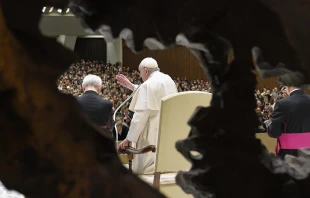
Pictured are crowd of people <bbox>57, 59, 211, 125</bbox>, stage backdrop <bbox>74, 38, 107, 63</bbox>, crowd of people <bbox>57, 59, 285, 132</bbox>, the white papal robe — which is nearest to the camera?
the white papal robe

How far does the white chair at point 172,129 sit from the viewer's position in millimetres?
2453

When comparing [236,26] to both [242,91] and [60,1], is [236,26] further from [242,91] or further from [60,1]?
[60,1]

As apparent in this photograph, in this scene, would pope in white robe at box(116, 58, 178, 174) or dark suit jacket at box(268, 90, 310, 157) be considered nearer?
dark suit jacket at box(268, 90, 310, 157)

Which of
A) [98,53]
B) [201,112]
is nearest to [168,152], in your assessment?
[201,112]

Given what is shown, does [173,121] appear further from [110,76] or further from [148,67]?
[110,76]

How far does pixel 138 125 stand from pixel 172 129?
78 centimetres

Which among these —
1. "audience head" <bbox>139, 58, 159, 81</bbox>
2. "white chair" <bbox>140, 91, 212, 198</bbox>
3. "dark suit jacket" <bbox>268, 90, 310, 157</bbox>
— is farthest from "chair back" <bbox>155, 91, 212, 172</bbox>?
"audience head" <bbox>139, 58, 159, 81</bbox>

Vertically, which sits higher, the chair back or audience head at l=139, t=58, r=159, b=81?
audience head at l=139, t=58, r=159, b=81

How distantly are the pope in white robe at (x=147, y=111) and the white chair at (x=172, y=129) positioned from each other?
1.74 ft

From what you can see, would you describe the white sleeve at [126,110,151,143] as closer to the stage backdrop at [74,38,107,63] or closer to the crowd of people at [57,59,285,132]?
the crowd of people at [57,59,285,132]

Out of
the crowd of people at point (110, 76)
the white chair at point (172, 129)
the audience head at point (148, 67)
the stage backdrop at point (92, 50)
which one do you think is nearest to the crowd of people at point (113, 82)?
the crowd of people at point (110, 76)

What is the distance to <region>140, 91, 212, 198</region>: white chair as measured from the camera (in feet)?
8.05

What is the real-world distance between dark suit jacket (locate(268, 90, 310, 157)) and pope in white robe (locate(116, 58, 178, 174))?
0.99 meters

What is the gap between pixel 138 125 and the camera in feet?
10.7
